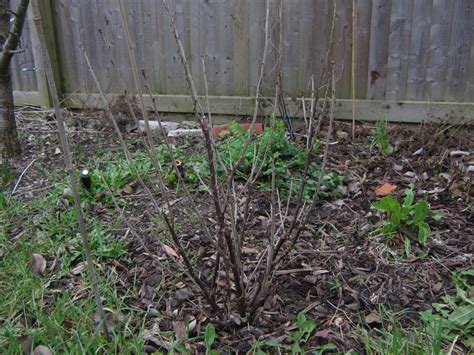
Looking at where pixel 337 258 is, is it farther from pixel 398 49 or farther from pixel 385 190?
pixel 398 49

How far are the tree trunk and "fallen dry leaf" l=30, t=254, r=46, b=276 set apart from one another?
1529 millimetres

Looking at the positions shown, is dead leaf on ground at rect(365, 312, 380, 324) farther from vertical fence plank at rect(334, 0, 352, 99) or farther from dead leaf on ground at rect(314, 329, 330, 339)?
vertical fence plank at rect(334, 0, 352, 99)

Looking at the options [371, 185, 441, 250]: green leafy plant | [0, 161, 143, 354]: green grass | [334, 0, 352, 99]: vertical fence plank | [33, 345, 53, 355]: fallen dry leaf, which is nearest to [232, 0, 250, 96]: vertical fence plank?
[334, 0, 352, 99]: vertical fence plank

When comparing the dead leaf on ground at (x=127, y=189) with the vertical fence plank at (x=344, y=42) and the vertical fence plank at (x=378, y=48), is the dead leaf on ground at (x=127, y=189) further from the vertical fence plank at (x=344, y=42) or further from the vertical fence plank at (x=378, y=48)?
the vertical fence plank at (x=378, y=48)

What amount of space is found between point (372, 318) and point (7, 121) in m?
2.88

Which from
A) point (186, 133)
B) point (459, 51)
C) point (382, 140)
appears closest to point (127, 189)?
point (186, 133)

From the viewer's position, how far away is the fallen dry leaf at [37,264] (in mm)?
2229

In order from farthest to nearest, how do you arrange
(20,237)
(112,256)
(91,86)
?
(91,86)
(20,237)
(112,256)

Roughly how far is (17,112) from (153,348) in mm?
3946

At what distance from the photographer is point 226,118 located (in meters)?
4.72

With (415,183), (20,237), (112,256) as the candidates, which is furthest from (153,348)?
(415,183)

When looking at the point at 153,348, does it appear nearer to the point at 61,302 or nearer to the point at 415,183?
the point at 61,302

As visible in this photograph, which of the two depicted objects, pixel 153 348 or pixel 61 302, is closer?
pixel 153 348

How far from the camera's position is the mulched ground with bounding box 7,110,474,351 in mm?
1916
